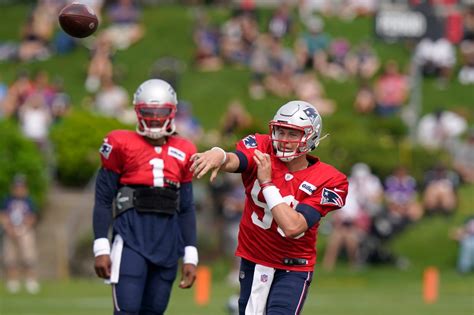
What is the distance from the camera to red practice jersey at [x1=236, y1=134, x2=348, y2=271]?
8.13m

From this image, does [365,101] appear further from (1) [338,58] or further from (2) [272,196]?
(2) [272,196]

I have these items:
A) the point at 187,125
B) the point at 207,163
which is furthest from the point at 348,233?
the point at 207,163

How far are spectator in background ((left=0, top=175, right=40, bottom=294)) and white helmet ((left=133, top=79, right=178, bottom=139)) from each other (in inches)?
336

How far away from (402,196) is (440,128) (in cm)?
340

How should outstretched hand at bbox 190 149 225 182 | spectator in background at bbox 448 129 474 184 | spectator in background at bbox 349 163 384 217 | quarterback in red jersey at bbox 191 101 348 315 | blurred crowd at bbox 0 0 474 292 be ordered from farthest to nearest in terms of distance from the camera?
1. spectator in background at bbox 448 129 474 184
2. spectator in background at bbox 349 163 384 217
3. blurred crowd at bbox 0 0 474 292
4. quarterback in red jersey at bbox 191 101 348 315
5. outstretched hand at bbox 190 149 225 182

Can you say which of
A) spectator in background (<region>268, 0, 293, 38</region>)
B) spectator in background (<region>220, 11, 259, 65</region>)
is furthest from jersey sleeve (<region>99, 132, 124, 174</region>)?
spectator in background (<region>268, 0, 293, 38</region>)

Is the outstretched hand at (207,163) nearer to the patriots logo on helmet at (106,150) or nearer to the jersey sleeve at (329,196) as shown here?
the jersey sleeve at (329,196)

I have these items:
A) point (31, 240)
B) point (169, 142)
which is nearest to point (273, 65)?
point (31, 240)

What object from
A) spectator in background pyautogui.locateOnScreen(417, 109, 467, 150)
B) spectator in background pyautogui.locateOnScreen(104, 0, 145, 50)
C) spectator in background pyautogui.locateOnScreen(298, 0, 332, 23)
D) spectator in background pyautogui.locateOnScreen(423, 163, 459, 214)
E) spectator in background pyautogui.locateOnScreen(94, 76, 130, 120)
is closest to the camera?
spectator in background pyautogui.locateOnScreen(423, 163, 459, 214)

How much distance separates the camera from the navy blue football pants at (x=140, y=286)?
345 inches

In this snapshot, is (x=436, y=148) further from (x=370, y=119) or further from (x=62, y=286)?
(x=62, y=286)

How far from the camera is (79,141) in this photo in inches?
814

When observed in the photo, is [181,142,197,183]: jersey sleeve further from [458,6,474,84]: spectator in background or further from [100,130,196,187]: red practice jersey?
[458,6,474,84]: spectator in background

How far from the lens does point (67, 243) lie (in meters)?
19.3
